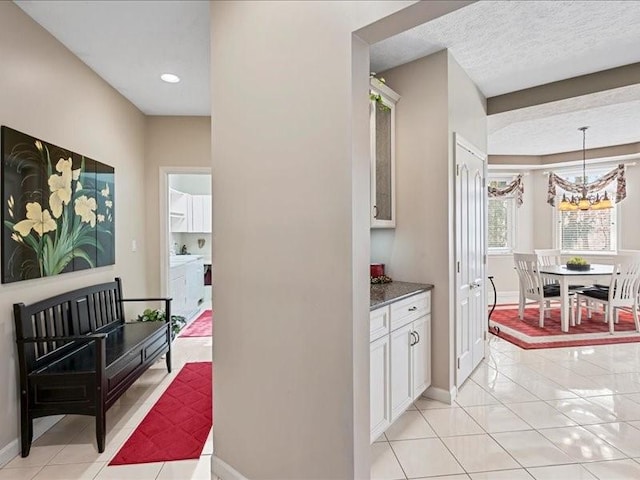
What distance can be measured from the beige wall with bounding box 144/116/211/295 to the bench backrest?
95cm

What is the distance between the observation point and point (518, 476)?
1.96 meters

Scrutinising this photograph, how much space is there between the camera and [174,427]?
8.19 feet

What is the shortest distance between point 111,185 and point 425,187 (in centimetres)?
291

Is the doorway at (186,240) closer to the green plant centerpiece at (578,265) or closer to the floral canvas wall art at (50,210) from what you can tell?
the floral canvas wall art at (50,210)

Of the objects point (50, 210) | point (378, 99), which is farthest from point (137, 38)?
point (378, 99)

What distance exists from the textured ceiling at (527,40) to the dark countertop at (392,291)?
1.82 m

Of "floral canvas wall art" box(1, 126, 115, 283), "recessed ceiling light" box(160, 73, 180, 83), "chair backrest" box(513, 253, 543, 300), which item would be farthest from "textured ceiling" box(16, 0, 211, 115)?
"chair backrest" box(513, 253, 543, 300)

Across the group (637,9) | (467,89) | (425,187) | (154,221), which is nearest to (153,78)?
(154,221)

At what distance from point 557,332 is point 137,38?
18.4 feet

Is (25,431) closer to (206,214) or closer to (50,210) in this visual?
(50,210)

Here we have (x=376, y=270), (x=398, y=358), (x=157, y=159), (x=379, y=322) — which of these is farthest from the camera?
(x=157, y=159)

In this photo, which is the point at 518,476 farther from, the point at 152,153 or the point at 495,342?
the point at 152,153

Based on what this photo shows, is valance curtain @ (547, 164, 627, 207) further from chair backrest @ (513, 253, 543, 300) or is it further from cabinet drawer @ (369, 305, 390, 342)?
cabinet drawer @ (369, 305, 390, 342)

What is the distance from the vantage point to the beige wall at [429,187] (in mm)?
2793
